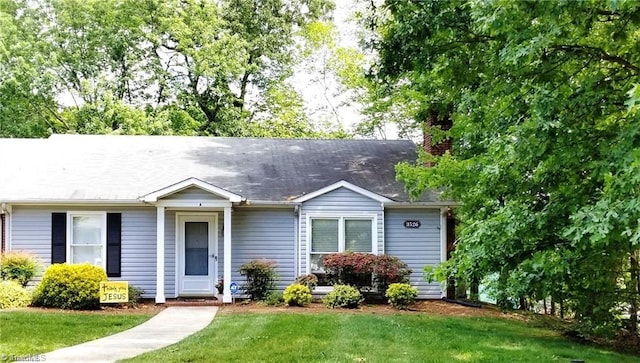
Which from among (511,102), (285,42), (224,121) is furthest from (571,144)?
(285,42)

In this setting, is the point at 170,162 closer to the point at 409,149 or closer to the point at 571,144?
the point at 409,149

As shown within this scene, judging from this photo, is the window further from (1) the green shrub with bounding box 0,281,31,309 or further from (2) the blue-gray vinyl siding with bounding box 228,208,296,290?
(1) the green shrub with bounding box 0,281,31,309

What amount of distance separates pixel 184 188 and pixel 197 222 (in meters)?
1.62

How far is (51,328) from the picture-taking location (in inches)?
382

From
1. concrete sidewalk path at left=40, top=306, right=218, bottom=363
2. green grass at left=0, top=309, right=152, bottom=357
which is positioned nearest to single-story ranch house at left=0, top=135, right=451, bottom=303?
concrete sidewalk path at left=40, top=306, right=218, bottom=363

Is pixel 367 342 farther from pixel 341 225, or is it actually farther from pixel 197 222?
pixel 197 222

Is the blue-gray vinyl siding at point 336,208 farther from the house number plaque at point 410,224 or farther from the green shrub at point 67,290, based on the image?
the green shrub at point 67,290

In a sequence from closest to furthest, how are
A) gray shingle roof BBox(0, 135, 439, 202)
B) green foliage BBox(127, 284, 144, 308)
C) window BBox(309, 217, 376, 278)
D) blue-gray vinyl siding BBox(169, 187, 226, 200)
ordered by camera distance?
green foliage BBox(127, 284, 144, 308)
blue-gray vinyl siding BBox(169, 187, 226, 200)
window BBox(309, 217, 376, 278)
gray shingle roof BBox(0, 135, 439, 202)

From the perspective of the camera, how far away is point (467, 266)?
6719 millimetres

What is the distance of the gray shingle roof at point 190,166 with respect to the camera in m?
15.0

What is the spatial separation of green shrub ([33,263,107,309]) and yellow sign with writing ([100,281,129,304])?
0.35 ft

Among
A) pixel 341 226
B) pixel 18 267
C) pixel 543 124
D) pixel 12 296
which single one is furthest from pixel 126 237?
pixel 543 124

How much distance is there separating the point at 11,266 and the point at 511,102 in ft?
38.5

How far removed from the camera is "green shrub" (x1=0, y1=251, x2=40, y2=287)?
13469 mm
